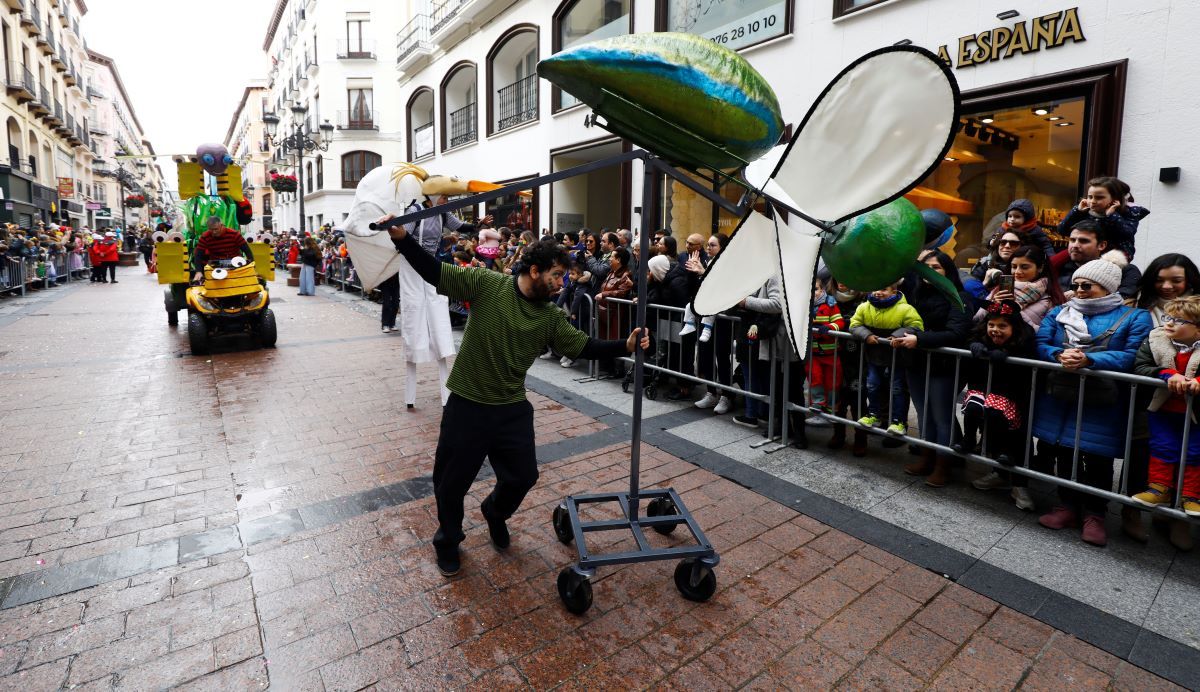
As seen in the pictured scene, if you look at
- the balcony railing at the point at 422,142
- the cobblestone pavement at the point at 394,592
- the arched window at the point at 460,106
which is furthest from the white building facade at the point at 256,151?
the cobblestone pavement at the point at 394,592

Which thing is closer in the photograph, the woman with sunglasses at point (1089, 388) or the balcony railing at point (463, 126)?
the woman with sunglasses at point (1089, 388)

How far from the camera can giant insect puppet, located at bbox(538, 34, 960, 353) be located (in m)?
2.04

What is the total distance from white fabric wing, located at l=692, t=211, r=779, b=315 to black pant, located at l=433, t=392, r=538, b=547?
107 centimetres

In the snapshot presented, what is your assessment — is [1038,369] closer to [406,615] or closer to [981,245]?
[406,615]

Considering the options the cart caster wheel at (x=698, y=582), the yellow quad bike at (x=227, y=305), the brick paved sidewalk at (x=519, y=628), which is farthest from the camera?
the yellow quad bike at (x=227, y=305)

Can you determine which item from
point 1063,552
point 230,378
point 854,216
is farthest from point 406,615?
point 230,378

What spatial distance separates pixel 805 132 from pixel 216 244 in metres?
9.06

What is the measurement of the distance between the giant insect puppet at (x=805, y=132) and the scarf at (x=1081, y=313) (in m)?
1.87

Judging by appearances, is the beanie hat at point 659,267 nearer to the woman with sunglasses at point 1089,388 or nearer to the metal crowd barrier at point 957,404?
the metal crowd barrier at point 957,404

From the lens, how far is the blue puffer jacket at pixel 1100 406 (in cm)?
359

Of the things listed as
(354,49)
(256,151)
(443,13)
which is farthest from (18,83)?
(256,151)

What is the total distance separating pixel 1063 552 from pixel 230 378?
26.3 ft

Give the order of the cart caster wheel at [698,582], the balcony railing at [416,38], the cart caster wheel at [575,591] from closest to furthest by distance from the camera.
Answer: the cart caster wheel at [575,591], the cart caster wheel at [698,582], the balcony railing at [416,38]

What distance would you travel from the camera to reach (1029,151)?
7.16 m
